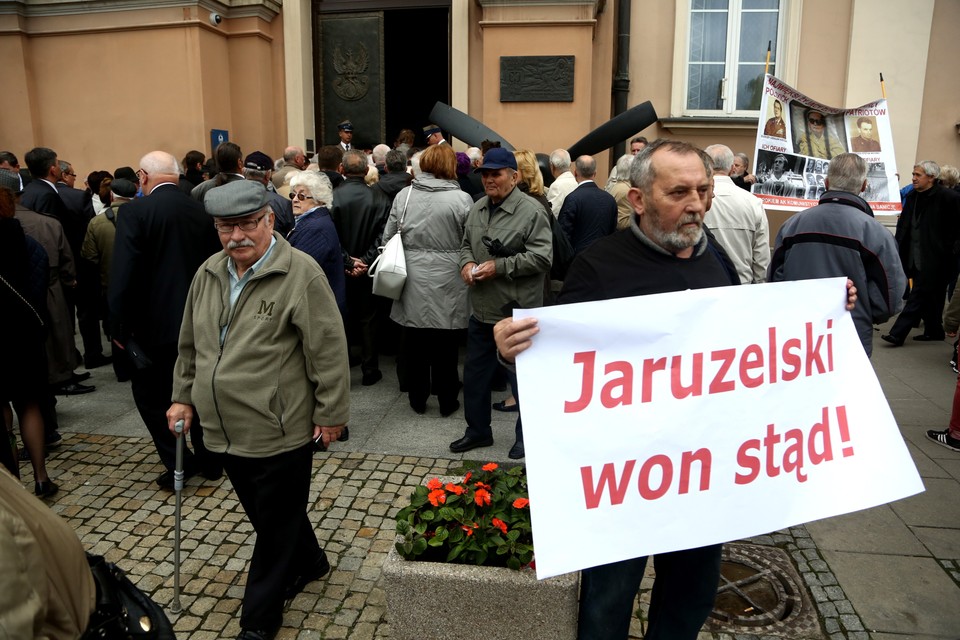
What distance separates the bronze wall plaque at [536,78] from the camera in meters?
9.96

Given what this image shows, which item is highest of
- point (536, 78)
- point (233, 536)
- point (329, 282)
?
point (536, 78)

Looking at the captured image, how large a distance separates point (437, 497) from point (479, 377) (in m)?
2.02

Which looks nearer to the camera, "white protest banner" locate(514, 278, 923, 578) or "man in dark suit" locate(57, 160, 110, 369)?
"white protest banner" locate(514, 278, 923, 578)

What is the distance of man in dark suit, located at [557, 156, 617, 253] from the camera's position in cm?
633

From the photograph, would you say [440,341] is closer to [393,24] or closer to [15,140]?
[15,140]

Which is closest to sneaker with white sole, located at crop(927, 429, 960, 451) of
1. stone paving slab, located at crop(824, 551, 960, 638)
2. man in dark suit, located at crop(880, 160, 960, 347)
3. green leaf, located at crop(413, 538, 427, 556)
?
stone paving slab, located at crop(824, 551, 960, 638)

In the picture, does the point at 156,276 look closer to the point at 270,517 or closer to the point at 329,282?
the point at 329,282

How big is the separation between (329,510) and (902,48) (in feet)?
32.4

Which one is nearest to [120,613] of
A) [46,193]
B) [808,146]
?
[46,193]

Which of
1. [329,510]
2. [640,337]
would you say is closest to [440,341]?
[329,510]

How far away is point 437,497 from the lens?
3.21m

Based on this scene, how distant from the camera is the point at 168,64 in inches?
418

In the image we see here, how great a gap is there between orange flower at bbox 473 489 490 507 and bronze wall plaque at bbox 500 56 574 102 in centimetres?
774

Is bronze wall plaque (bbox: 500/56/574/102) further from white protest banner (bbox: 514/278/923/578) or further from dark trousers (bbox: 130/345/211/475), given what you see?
white protest banner (bbox: 514/278/923/578)
